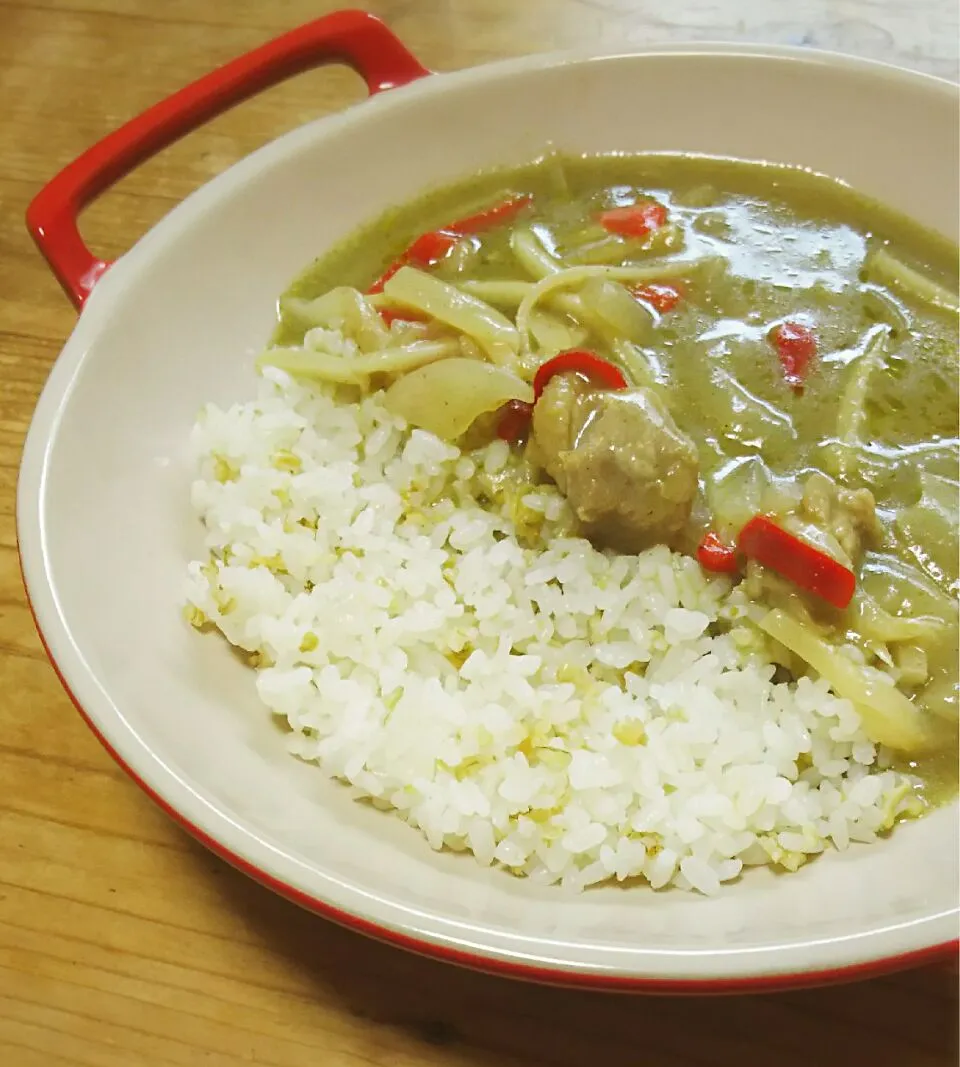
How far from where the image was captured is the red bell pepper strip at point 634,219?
9.98ft

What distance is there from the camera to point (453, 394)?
260 centimetres

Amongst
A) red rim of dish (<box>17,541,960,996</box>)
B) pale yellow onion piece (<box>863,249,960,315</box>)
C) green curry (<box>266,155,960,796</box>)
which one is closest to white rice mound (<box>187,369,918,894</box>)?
green curry (<box>266,155,960,796</box>)

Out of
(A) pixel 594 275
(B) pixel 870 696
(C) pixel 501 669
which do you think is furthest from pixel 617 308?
(B) pixel 870 696

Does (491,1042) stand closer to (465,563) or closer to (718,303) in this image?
(465,563)

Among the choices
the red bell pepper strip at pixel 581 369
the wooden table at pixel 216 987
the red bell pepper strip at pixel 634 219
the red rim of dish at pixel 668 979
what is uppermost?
the red bell pepper strip at pixel 634 219

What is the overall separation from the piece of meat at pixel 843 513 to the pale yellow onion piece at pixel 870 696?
23cm

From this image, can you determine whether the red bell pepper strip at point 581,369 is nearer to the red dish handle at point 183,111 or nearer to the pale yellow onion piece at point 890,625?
the pale yellow onion piece at point 890,625

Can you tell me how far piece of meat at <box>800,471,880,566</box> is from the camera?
2.32 metres

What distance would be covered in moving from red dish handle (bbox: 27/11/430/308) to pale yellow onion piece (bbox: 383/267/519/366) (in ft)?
2.03

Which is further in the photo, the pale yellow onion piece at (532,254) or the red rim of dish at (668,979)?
the pale yellow onion piece at (532,254)

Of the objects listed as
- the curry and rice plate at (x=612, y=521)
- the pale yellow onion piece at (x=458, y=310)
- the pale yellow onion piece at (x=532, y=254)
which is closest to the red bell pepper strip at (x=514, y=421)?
the curry and rice plate at (x=612, y=521)

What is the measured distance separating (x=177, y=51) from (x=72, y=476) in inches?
92.4

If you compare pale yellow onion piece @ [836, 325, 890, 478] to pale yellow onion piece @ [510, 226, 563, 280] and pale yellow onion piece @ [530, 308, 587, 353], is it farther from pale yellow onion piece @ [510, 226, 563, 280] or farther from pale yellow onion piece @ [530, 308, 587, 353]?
pale yellow onion piece @ [510, 226, 563, 280]

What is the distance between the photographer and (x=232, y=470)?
8.48 feet
